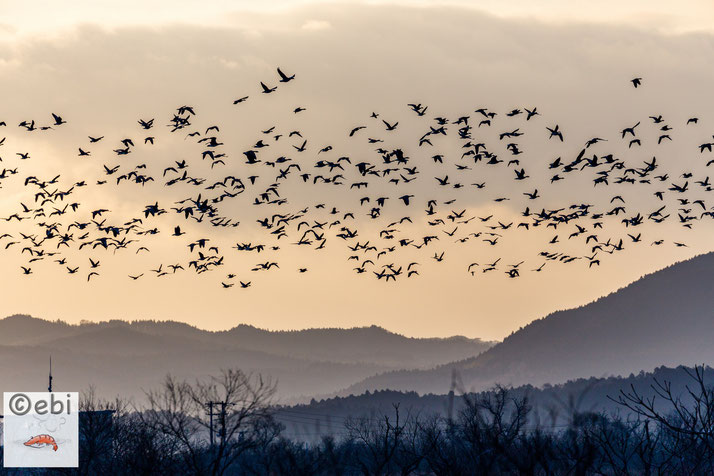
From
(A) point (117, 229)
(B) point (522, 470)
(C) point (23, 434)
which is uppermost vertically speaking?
(A) point (117, 229)

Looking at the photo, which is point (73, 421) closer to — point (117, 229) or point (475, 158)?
point (117, 229)

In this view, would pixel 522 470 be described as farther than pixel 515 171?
No

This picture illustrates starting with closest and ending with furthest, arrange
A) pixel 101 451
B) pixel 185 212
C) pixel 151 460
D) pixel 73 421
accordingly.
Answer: pixel 185 212, pixel 151 460, pixel 101 451, pixel 73 421

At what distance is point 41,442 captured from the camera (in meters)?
Result: 84.2

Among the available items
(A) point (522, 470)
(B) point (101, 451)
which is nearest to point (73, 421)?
(B) point (101, 451)

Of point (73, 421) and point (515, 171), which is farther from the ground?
point (515, 171)

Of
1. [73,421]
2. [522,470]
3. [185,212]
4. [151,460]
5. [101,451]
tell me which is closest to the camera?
[522,470]

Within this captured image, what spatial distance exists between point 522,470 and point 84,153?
29.5 m

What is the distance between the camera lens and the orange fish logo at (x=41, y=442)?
80.8m

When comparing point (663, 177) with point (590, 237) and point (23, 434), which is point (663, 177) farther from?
point (23, 434)

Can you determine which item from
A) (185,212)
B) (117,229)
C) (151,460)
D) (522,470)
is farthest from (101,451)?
(522,470)

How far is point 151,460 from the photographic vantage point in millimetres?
52312

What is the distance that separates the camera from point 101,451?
7638cm

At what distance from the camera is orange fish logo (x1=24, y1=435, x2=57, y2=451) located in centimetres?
8076
